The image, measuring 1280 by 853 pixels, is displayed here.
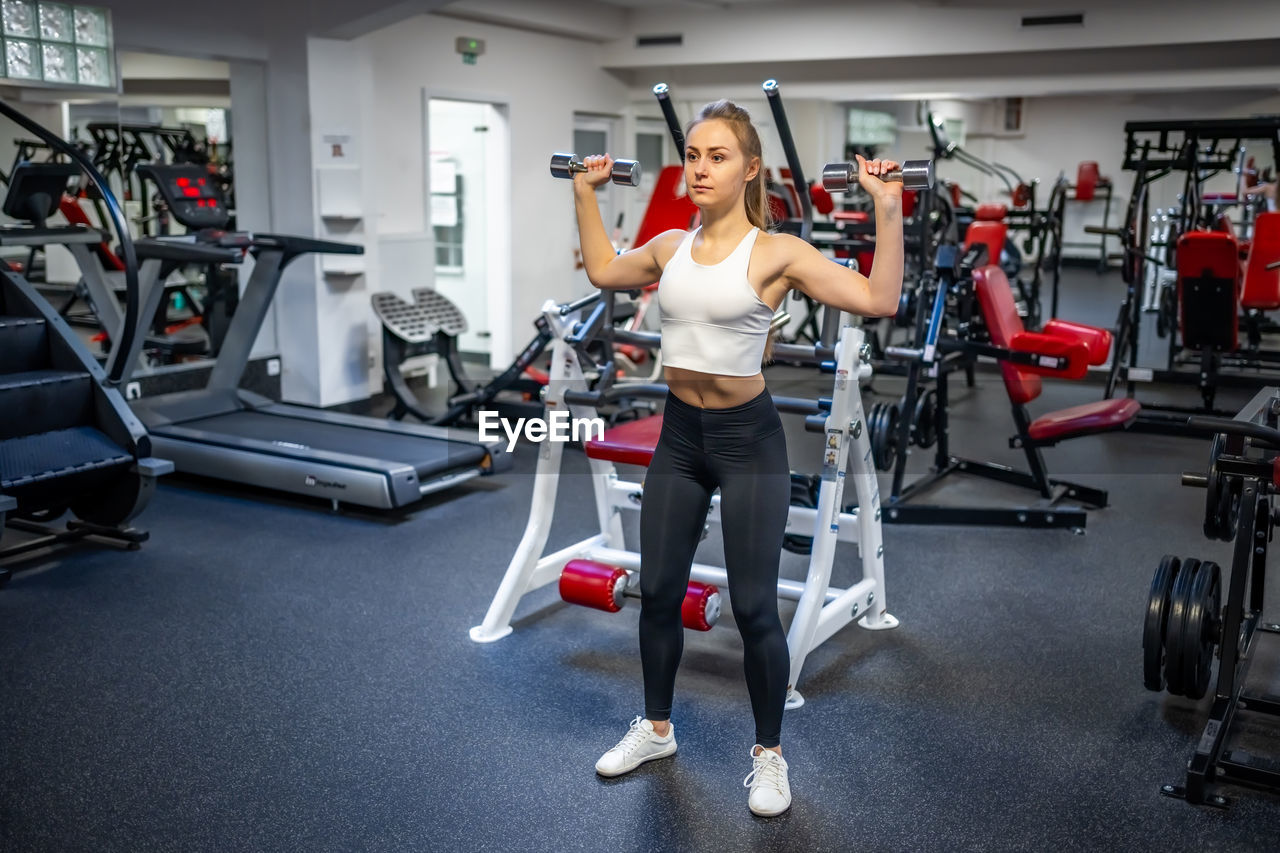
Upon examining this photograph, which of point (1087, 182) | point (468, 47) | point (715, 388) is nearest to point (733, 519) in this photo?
point (715, 388)

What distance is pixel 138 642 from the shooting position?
346cm

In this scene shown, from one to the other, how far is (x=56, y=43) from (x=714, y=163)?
4.25m

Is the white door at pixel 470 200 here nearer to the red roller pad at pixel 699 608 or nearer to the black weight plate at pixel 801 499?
the black weight plate at pixel 801 499

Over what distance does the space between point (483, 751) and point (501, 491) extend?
8.23ft

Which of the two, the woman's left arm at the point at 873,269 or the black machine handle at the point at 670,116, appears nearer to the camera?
the woman's left arm at the point at 873,269

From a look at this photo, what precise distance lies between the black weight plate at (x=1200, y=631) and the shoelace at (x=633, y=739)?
4.44 ft

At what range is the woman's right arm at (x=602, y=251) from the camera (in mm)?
2510

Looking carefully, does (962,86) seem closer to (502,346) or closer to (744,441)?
(502,346)

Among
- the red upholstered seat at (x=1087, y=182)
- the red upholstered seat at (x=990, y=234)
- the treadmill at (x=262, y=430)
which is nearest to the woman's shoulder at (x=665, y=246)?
the treadmill at (x=262, y=430)

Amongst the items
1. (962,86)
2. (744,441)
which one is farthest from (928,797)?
(962,86)

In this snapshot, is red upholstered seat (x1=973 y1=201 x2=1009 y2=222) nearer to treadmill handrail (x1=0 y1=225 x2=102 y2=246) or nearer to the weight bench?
the weight bench

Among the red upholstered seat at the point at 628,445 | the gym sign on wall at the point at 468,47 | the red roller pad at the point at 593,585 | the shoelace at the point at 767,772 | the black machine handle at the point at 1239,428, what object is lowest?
the shoelace at the point at 767,772

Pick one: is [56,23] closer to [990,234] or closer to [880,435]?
[880,435]

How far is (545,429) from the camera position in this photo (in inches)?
137
